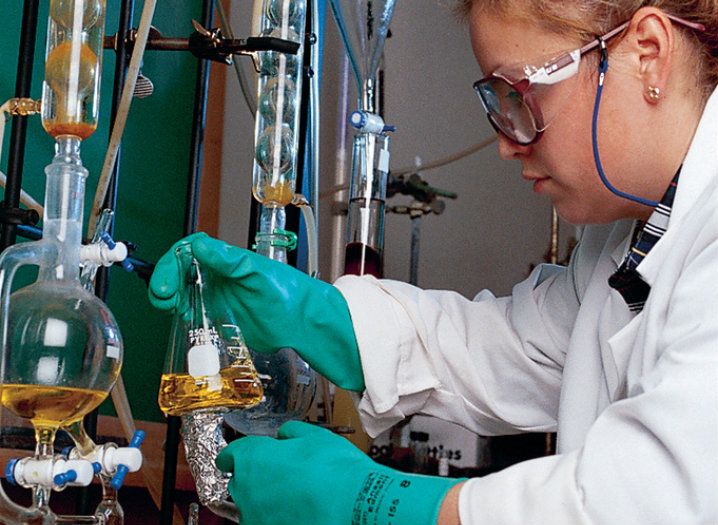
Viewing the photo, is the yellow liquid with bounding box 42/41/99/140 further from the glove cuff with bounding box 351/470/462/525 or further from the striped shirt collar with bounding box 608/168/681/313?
the striped shirt collar with bounding box 608/168/681/313

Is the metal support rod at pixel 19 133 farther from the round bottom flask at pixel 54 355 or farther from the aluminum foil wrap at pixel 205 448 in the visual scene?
the aluminum foil wrap at pixel 205 448

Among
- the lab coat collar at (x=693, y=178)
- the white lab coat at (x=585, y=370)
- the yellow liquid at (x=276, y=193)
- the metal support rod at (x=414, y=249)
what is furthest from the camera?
the metal support rod at (x=414, y=249)

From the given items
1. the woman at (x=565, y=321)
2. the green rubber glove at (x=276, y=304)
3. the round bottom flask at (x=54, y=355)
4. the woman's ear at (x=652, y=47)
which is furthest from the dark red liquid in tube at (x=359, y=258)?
the round bottom flask at (x=54, y=355)

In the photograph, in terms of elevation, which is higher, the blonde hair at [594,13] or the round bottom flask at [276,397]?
the blonde hair at [594,13]

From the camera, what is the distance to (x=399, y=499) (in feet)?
2.75

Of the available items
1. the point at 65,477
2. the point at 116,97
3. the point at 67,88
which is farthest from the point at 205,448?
the point at 116,97

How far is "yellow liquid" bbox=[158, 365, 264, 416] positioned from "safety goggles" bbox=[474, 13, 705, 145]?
1.65 feet

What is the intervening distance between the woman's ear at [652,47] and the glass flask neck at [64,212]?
707mm

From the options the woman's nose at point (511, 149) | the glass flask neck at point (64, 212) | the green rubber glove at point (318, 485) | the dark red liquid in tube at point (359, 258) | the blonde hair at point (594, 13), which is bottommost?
the green rubber glove at point (318, 485)

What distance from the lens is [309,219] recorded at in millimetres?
1382

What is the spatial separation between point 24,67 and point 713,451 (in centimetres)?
93

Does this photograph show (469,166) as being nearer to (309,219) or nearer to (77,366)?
(309,219)

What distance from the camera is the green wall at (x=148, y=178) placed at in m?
2.16

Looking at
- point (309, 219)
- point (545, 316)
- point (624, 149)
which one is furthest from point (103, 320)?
point (545, 316)
